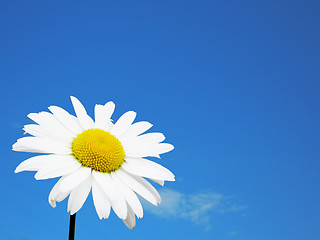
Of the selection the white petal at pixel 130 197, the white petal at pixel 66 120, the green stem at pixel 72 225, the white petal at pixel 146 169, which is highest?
the white petal at pixel 66 120

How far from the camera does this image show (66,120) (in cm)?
366

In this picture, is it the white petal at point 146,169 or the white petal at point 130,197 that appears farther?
the white petal at point 146,169

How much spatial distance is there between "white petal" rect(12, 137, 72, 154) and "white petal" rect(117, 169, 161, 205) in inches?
19.0

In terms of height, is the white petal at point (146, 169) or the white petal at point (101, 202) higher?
the white petal at point (146, 169)

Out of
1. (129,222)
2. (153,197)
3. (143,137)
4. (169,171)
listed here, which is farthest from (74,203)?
(143,137)

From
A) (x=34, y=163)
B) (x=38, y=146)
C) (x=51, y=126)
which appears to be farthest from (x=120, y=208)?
(x=51, y=126)

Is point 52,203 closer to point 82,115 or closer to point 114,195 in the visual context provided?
point 114,195

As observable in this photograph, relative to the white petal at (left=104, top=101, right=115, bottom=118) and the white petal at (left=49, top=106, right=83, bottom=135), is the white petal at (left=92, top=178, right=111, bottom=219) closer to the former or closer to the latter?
the white petal at (left=49, top=106, right=83, bottom=135)

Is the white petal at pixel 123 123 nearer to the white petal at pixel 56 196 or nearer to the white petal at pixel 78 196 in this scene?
the white petal at pixel 78 196

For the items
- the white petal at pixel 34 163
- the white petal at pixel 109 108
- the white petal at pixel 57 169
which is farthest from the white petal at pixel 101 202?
the white petal at pixel 109 108

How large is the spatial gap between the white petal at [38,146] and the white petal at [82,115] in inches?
20.7

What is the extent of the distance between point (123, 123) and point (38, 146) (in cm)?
106

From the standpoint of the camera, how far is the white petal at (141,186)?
3.17 m

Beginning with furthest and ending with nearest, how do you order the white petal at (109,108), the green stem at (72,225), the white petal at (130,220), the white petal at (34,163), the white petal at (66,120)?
the white petal at (109,108)
the white petal at (66,120)
the white petal at (130,220)
the white petal at (34,163)
the green stem at (72,225)
